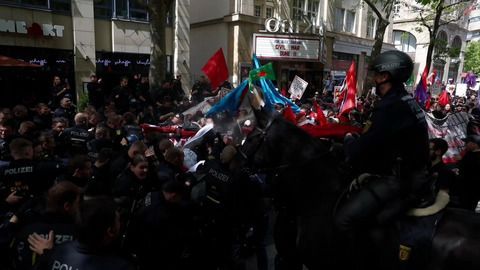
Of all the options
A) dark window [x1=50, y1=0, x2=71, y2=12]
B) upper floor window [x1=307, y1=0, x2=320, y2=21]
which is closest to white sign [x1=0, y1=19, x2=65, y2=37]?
dark window [x1=50, y1=0, x2=71, y2=12]

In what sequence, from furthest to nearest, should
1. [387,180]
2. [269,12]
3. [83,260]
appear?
[269,12] < [387,180] < [83,260]

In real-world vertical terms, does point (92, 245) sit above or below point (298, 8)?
below

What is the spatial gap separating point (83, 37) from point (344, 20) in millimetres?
20119

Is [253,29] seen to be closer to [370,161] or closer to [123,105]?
[123,105]

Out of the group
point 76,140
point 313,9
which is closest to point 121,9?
point 76,140

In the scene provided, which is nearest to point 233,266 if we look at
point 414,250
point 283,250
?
point 283,250

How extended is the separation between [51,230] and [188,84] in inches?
711

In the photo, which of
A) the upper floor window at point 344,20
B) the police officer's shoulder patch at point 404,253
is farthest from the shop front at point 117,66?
the police officer's shoulder patch at point 404,253

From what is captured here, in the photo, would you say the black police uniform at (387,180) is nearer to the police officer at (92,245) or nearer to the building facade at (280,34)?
the police officer at (92,245)

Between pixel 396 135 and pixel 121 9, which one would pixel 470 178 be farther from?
pixel 121 9

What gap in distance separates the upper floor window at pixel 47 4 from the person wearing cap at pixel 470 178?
16.2 metres

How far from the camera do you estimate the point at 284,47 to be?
2277 centimetres

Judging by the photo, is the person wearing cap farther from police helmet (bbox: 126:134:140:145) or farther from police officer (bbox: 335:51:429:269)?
police helmet (bbox: 126:134:140:145)

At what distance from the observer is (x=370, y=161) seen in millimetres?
3477
